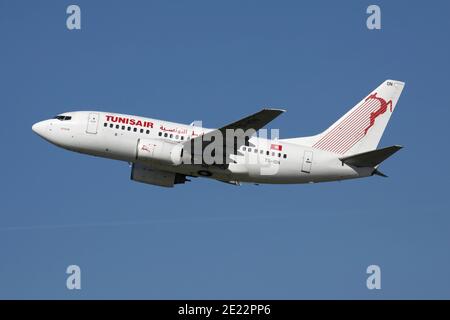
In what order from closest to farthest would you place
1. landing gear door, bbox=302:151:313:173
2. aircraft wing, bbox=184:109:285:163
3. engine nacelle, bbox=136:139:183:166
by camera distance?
aircraft wing, bbox=184:109:285:163 → engine nacelle, bbox=136:139:183:166 → landing gear door, bbox=302:151:313:173

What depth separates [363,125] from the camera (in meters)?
73.1

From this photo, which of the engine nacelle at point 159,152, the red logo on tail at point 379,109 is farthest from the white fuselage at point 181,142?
the red logo on tail at point 379,109

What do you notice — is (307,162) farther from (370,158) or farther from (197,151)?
(197,151)

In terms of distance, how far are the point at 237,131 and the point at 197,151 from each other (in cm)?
335

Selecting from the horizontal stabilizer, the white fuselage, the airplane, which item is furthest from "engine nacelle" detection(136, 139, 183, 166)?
the horizontal stabilizer

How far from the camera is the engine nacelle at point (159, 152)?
6694 centimetres

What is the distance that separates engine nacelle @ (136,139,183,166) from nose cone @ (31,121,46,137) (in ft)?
25.4

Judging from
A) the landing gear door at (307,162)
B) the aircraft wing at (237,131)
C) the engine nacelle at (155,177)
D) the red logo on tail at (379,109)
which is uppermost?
the red logo on tail at (379,109)

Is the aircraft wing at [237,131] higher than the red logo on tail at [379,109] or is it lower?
lower

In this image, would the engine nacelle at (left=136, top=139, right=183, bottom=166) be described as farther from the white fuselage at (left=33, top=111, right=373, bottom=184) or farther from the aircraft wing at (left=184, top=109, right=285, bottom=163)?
the aircraft wing at (left=184, top=109, right=285, bottom=163)

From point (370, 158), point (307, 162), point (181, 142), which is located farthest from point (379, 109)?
point (181, 142)

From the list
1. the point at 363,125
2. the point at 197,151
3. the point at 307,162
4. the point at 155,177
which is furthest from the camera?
the point at 363,125

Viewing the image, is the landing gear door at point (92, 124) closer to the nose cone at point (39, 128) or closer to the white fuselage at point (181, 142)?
the white fuselage at point (181, 142)

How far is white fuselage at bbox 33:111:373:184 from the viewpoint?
67.9m
